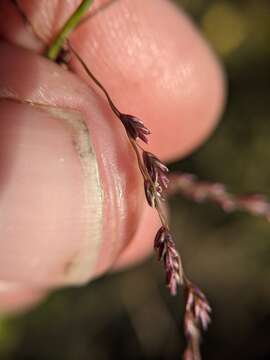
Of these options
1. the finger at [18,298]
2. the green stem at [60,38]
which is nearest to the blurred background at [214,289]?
the finger at [18,298]

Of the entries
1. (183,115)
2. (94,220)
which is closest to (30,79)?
(94,220)

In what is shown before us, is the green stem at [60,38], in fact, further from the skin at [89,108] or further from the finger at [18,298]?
the finger at [18,298]

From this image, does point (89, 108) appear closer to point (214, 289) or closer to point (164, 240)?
point (164, 240)

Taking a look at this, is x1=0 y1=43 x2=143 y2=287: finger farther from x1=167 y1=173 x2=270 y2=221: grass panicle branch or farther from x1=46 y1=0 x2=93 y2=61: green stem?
x1=167 y1=173 x2=270 y2=221: grass panicle branch

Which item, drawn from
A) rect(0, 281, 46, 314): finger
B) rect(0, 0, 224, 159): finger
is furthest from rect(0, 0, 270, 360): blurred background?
rect(0, 0, 224, 159): finger

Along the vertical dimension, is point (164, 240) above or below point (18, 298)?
above

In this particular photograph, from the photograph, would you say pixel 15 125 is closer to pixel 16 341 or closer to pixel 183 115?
pixel 183 115

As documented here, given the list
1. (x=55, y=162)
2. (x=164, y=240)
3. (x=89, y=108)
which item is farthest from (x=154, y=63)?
(x=164, y=240)
